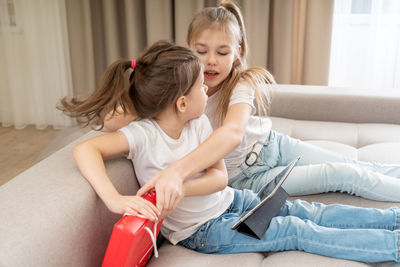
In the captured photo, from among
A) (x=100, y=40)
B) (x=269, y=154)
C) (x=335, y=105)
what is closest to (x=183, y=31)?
(x=100, y=40)

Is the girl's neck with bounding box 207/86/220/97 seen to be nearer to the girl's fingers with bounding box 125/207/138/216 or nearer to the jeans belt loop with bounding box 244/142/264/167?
the jeans belt loop with bounding box 244/142/264/167

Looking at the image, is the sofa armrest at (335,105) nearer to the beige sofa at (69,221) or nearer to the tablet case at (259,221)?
the beige sofa at (69,221)

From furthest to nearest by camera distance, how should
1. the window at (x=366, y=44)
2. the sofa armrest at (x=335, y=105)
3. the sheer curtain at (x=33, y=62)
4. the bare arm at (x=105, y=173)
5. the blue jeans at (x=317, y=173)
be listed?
the sheer curtain at (x=33, y=62)
the window at (x=366, y=44)
the sofa armrest at (x=335, y=105)
the blue jeans at (x=317, y=173)
the bare arm at (x=105, y=173)

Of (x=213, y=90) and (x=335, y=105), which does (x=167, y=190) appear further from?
(x=335, y=105)

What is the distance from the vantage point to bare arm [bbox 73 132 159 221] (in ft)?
2.93

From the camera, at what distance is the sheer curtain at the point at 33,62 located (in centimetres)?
322

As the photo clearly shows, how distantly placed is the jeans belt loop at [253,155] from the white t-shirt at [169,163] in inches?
13.1

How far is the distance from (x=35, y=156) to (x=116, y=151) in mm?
1977

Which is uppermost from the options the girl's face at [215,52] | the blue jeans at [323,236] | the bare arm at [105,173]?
the girl's face at [215,52]

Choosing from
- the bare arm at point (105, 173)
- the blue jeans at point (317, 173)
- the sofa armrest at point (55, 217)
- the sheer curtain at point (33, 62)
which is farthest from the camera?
Answer: the sheer curtain at point (33, 62)

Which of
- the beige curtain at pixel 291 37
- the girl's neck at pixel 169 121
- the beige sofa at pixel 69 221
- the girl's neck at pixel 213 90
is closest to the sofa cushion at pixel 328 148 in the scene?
the beige sofa at pixel 69 221

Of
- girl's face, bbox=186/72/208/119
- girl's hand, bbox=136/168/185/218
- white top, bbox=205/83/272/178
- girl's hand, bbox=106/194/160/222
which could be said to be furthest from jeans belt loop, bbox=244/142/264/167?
girl's hand, bbox=106/194/160/222

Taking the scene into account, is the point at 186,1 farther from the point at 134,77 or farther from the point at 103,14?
the point at 134,77

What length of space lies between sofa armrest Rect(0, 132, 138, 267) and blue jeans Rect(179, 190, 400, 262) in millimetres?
257
